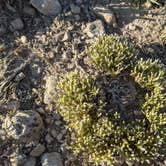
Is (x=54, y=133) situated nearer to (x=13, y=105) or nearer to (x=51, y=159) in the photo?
(x=51, y=159)

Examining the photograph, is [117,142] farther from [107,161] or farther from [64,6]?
[64,6]

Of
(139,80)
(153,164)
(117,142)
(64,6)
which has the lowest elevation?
(153,164)

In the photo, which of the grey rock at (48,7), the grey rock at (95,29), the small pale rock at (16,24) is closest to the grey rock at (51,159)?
the grey rock at (95,29)

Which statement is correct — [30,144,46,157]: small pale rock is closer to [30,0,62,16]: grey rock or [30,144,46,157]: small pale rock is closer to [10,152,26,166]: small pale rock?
[10,152,26,166]: small pale rock

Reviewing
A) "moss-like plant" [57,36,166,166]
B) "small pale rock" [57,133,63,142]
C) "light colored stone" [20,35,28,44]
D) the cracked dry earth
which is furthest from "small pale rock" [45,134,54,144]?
"light colored stone" [20,35,28,44]

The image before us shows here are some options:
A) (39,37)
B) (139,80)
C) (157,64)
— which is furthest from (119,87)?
(39,37)

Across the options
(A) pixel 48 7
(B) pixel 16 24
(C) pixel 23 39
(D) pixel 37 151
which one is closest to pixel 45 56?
(C) pixel 23 39
